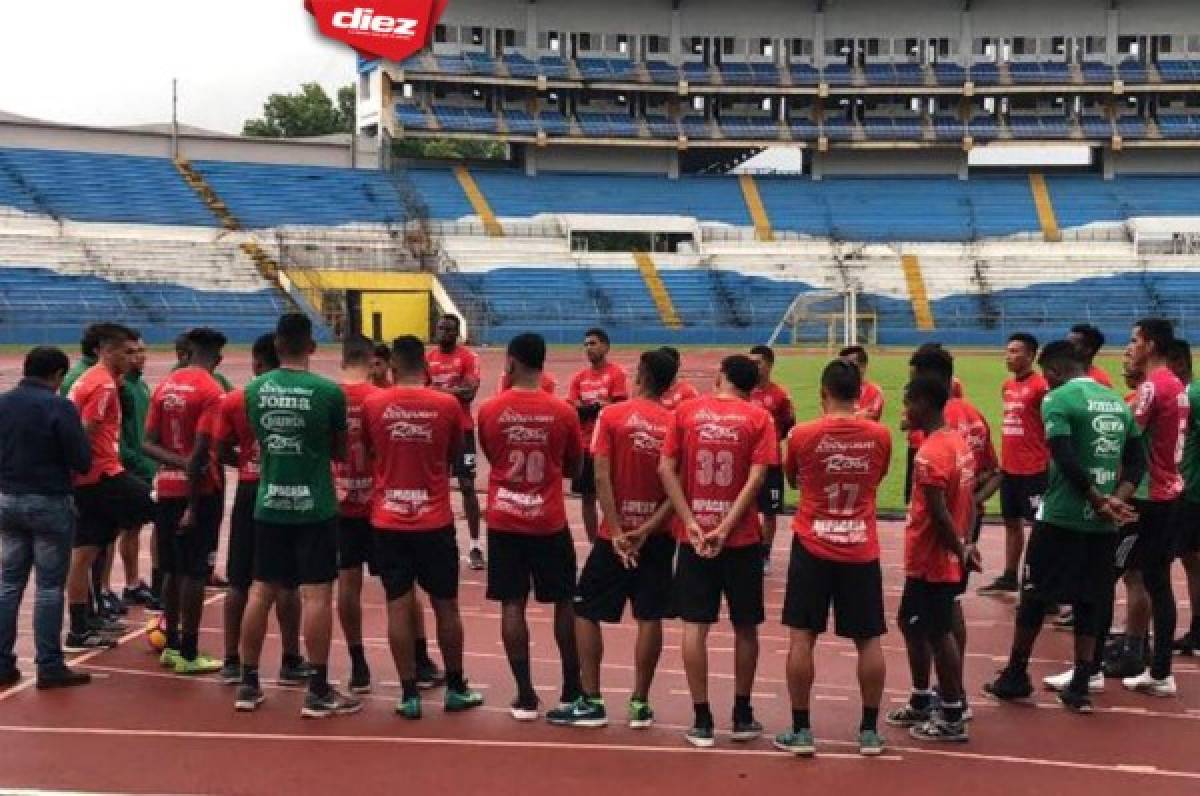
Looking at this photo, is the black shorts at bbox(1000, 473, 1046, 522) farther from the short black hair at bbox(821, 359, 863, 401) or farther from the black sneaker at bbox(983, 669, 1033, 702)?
the short black hair at bbox(821, 359, 863, 401)

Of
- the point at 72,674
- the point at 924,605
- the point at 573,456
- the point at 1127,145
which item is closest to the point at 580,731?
the point at 573,456

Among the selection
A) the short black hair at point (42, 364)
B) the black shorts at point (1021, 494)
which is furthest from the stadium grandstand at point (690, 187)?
the short black hair at point (42, 364)

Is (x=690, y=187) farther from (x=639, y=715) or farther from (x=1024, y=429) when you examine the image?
(x=639, y=715)

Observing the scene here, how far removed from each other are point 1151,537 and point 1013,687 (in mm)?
1349

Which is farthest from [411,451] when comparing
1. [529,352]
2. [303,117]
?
[303,117]

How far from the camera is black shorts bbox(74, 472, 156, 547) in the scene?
26.2 feet

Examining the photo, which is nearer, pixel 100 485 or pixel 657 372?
pixel 657 372

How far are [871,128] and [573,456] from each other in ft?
190

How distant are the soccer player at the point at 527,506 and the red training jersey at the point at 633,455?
226 mm

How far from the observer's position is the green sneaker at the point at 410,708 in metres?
6.66

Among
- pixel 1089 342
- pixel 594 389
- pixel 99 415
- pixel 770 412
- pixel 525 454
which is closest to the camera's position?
pixel 525 454

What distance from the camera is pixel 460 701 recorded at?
684 centimetres

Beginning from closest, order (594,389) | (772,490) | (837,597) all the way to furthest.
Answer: (837,597)
(594,389)
(772,490)

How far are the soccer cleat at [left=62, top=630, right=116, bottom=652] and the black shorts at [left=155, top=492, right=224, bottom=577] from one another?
0.77 meters
